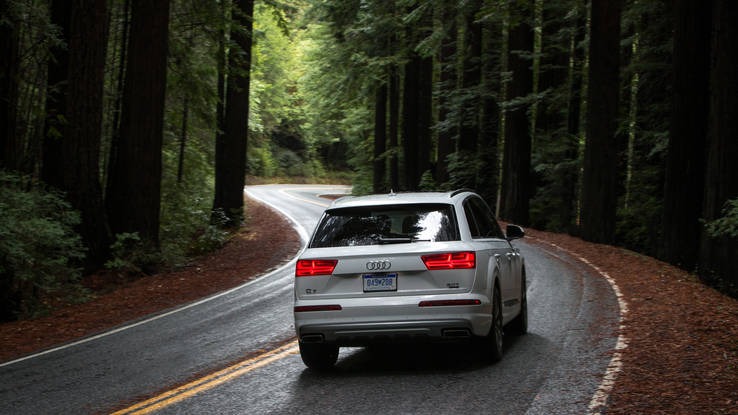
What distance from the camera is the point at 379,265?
297 inches

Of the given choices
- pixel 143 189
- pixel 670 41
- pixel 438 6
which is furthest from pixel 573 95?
pixel 143 189

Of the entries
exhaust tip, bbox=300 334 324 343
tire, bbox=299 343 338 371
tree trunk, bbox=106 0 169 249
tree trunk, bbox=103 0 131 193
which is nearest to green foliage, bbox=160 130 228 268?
tree trunk, bbox=106 0 169 249

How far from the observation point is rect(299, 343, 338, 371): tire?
8031 mm

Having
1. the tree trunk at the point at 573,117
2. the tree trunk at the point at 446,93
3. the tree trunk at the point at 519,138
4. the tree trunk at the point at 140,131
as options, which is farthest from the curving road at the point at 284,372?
the tree trunk at the point at 446,93

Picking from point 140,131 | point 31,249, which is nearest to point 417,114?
point 140,131

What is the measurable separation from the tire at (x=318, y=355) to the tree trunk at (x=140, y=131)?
35.5ft

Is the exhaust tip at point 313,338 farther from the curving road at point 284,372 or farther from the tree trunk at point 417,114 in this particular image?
the tree trunk at point 417,114

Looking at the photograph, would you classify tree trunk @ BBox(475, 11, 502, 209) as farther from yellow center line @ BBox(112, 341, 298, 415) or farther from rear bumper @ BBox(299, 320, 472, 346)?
rear bumper @ BBox(299, 320, 472, 346)

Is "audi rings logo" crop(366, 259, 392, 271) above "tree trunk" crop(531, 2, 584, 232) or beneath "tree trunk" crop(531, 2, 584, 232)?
beneath

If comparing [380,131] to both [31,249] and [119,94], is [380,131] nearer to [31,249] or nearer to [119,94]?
[119,94]

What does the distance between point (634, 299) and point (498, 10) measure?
510 inches

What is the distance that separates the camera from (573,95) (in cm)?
2859

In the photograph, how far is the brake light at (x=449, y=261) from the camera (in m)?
7.50

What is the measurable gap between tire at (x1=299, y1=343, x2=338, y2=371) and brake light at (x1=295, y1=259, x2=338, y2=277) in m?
0.78
